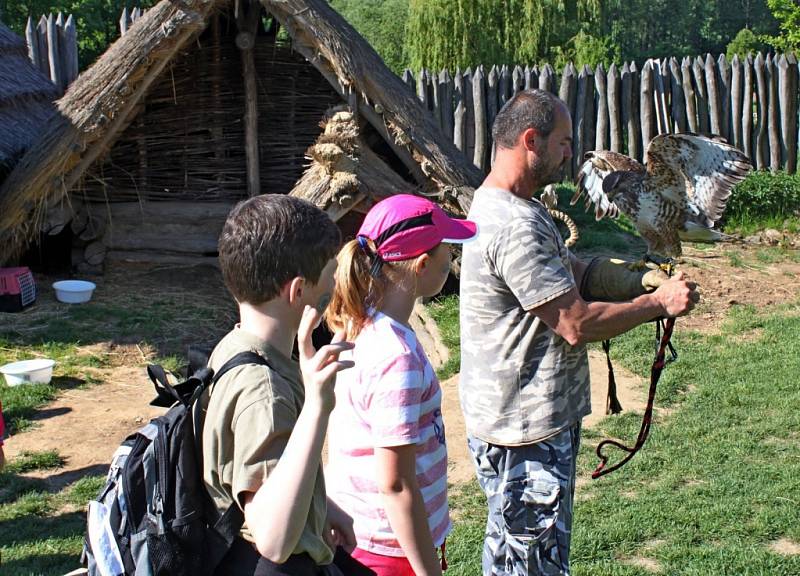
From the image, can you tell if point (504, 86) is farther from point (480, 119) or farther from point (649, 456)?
point (649, 456)

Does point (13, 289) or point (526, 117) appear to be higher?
point (526, 117)

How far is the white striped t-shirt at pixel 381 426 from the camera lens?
2.53 m

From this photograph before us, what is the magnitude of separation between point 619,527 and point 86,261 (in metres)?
6.96

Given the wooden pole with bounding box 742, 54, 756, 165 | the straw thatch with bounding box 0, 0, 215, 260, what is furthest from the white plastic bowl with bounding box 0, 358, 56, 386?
the wooden pole with bounding box 742, 54, 756, 165

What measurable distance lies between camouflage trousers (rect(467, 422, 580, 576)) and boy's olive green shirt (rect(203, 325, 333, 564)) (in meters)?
1.17

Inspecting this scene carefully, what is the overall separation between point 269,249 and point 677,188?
2935 mm

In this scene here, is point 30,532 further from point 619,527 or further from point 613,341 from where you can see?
point 613,341

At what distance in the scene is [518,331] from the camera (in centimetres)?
315

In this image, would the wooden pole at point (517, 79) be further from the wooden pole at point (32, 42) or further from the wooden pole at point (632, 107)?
the wooden pole at point (32, 42)

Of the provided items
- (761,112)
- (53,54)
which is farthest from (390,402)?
(53,54)

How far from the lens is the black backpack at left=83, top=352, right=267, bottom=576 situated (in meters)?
2.04

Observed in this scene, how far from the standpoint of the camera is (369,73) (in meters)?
8.54

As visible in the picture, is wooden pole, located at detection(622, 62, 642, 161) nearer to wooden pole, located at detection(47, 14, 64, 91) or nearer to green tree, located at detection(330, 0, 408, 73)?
wooden pole, located at detection(47, 14, 64, 91)

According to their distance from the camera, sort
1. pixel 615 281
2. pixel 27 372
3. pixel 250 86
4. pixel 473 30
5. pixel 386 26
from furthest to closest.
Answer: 1. pixel 386 26
2. pixel 473 30
3. pixel 250 86
4. pixel 27 372
5. pixel 615 281
